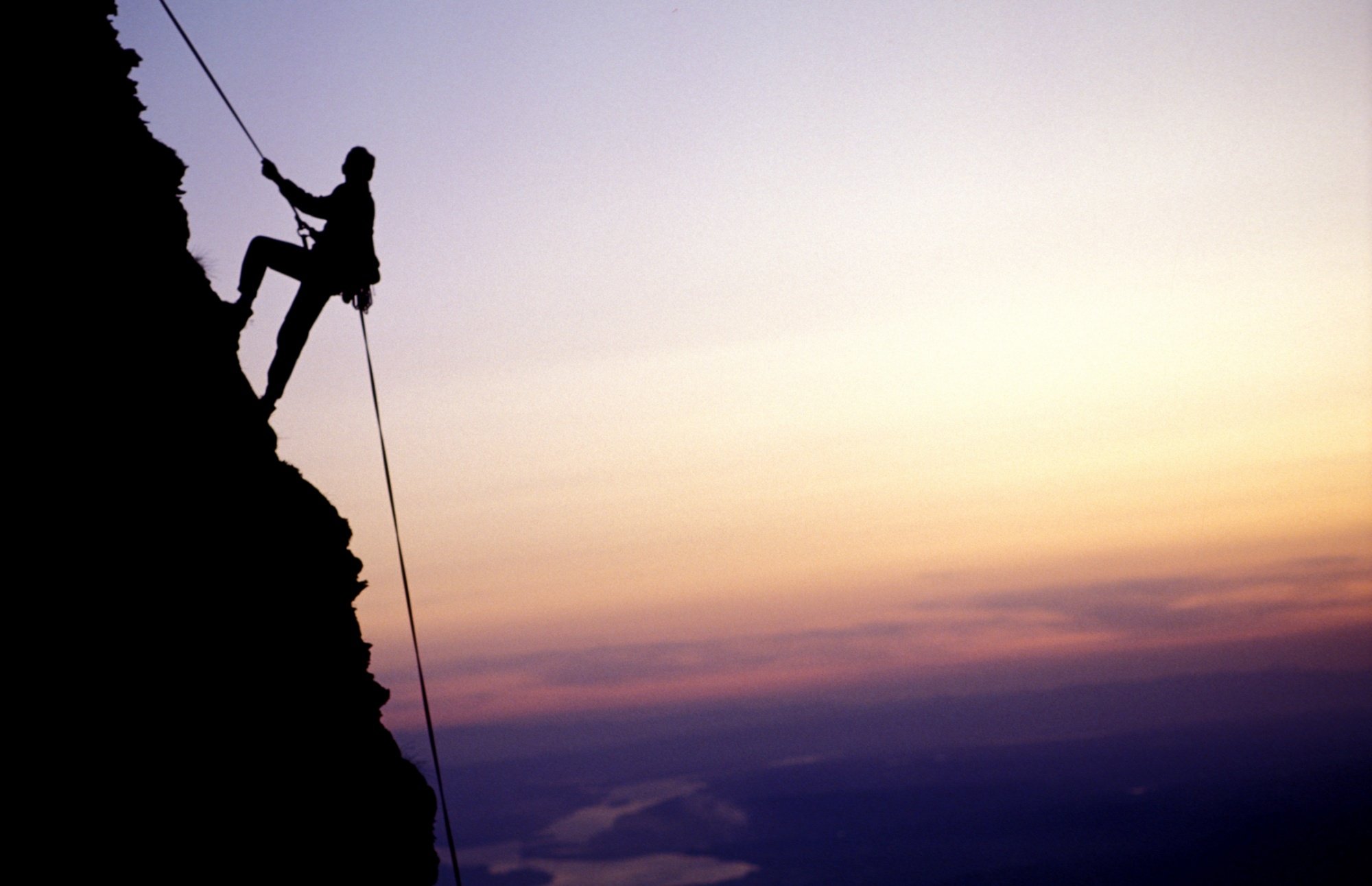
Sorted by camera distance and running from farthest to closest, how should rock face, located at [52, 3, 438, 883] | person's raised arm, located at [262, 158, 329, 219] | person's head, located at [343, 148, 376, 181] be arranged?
person's head, located at [343, 148, 376, 181], person's raised arm, located at [262, 158, 329, 219], rock face, located at [52, 3, 438, 883]

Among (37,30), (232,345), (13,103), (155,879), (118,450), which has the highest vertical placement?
(37,30)

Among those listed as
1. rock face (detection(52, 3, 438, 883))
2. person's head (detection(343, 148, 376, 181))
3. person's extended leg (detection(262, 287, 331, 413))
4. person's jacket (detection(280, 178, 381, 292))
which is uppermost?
person's head (detection(343, 148, 376, 181))

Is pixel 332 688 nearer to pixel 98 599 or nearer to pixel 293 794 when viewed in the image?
pixel 293 794

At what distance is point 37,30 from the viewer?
9805mm

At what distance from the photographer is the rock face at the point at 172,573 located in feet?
27.2

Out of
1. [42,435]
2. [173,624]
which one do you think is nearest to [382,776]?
[173,624]

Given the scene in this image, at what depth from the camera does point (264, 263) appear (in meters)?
12.8

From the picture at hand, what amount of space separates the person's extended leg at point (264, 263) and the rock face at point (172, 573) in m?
0.91

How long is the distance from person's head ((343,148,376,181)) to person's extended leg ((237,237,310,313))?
1.31 m

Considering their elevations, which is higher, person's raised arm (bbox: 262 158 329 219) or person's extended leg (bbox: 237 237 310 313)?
person's raised arm (bbox: 262 158 329 219)

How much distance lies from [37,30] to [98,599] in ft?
17.0

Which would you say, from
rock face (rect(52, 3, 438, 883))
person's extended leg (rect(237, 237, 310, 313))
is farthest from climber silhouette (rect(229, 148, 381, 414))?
rock face (rect(52, 3, 438, 883))

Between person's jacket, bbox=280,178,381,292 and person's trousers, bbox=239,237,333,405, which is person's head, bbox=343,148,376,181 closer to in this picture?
person's jacket, bbox=280,178,381,292

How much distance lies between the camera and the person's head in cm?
1387
